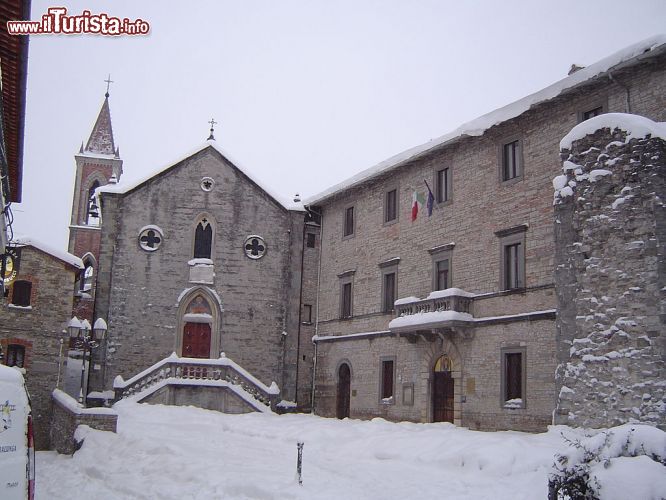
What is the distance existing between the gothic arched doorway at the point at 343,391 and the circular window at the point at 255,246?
6.23 m

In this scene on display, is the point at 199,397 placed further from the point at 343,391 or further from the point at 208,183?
the point at 208,183

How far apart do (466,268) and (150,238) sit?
46.8 feet

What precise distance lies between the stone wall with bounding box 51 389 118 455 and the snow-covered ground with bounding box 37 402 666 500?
336 mm

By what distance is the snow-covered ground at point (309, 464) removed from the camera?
13602 mm

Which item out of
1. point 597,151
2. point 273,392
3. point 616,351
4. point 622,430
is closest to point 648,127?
point 597,151

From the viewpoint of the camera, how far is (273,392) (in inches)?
1176

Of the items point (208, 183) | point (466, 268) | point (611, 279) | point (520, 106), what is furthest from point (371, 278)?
point (611, 279)

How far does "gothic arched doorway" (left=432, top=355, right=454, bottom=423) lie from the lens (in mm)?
24172

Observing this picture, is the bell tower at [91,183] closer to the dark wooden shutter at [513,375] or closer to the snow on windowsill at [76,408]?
the snow on windowsill at [76,408]

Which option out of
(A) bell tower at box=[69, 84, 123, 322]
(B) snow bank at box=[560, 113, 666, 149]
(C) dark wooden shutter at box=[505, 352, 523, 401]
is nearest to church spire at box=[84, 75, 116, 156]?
(A) bell tower at box=[69, 84, 123, 322]

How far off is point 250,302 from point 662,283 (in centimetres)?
1950

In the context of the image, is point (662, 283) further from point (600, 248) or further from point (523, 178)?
point (523, 178)

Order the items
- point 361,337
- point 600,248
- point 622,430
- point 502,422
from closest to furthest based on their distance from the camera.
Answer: point 622,430 < point 600,248 < point 502,422 < point 361,337

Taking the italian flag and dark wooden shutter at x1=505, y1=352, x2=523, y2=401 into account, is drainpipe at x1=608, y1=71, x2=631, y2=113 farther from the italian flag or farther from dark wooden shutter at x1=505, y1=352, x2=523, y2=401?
the italian flag
